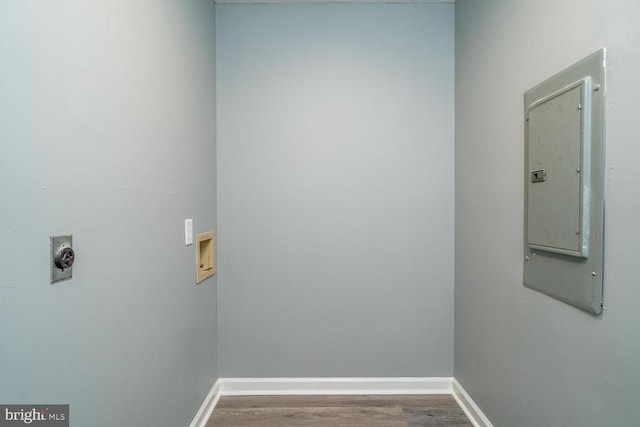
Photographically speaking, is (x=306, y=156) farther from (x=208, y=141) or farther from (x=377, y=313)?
(x=377, y=313)

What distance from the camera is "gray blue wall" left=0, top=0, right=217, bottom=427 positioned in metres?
0.75

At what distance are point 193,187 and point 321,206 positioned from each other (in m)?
0.84

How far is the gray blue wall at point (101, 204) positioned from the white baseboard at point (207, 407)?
0.07 m

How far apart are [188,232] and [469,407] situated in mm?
2010

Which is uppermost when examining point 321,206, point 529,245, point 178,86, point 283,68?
point 283,68

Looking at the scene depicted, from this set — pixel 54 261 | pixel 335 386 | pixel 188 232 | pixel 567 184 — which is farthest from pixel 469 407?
pixel 54 261

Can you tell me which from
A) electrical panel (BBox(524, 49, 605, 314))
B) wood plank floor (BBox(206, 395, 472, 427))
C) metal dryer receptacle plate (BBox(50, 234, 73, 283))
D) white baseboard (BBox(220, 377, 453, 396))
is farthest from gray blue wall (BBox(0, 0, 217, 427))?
electrical panel (BBox(524, 49, 605, 314))

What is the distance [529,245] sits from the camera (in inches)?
52.7

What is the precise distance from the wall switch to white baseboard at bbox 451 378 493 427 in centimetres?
194

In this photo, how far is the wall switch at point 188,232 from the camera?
162cm

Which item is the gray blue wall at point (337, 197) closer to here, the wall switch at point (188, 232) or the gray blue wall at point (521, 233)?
the gray blue wall at point (521, 233)

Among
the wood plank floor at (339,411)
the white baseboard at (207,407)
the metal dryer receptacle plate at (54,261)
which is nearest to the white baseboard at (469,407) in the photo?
the wood plank floor at (339,411)

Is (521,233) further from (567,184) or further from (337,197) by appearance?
(337,197)

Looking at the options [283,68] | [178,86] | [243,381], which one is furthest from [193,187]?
[243,381]
